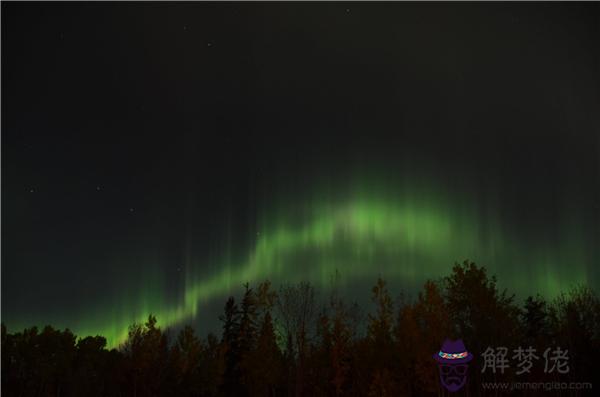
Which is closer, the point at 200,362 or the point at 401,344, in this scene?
the point at 401,344

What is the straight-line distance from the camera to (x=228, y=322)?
56000 millimetres

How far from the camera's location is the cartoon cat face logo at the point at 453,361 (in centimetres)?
2739

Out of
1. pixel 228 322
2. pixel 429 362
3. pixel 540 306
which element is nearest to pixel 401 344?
pixel 429 362

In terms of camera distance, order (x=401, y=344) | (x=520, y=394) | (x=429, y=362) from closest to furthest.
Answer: (x=520, y=394), (x=429, y=362), (x=401, y=344)

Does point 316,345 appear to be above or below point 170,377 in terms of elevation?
above

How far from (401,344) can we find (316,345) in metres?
7.08

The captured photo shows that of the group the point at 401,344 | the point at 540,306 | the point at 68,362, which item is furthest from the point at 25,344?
the point at 540,306

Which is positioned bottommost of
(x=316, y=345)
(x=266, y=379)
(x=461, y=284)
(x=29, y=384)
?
(x=29, y=384)

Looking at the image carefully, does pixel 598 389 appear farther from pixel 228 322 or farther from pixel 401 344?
pixel 228 322

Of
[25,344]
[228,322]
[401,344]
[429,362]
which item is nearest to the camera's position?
[429,362]

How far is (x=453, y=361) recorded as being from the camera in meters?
28.3

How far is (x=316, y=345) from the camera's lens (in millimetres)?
44312

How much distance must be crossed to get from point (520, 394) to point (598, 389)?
4.93 metres

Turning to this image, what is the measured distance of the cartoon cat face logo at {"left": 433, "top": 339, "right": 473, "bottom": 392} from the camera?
27.4 meters
